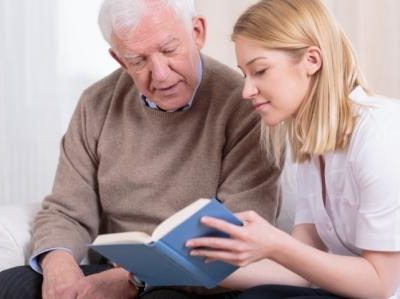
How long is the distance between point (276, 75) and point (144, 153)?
0.52 metres

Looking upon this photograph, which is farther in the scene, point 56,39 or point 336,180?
point 56,39

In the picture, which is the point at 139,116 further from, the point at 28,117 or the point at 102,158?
the point at 28,117

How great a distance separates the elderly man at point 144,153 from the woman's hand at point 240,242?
14.5 inches

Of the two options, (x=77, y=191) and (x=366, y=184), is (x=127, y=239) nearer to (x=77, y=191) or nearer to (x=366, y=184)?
(x=366, y=184)

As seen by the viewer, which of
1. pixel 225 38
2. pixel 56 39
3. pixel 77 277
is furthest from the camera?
pixel 56 39

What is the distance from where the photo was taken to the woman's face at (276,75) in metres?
1.37

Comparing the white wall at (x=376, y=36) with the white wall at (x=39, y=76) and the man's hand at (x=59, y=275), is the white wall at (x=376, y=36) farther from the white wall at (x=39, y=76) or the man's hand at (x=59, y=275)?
the man's hand at (x=59, y=275)

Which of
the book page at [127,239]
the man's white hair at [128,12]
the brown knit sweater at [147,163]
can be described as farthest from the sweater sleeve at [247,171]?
the book page at [127,239]

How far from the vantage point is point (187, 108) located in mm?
1770

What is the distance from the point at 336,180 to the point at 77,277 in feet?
2.06

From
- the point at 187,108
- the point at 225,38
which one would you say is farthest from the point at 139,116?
the point at 225,38

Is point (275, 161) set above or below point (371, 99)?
below

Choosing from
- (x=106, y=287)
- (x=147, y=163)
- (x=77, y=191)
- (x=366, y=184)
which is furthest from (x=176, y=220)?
(x=77, y=191)

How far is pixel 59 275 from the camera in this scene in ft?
5.41
